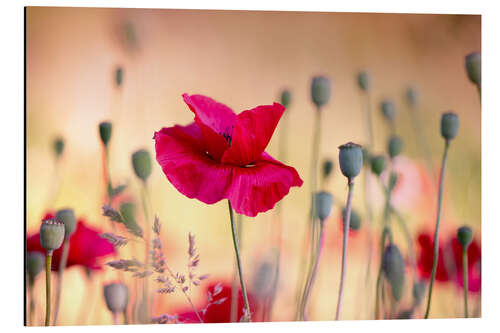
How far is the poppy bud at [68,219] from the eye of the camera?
1579mm

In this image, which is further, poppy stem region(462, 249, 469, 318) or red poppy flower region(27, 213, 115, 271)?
poppy stem region(462, 249, 469, 318)

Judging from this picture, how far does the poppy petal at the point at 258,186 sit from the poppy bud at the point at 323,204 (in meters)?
0.20

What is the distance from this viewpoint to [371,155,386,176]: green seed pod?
1697 mm

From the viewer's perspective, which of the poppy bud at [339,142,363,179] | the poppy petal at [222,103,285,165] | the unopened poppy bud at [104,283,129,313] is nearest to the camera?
the poppy petal at [222,103,285,165]

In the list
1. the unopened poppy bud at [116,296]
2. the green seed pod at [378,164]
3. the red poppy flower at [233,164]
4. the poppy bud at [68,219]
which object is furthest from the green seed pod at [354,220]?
the poppy bud at [68,219]

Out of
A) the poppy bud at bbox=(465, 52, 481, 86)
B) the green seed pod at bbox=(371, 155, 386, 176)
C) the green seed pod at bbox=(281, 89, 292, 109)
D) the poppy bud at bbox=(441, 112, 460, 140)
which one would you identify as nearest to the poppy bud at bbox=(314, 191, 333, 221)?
the green seed pod at bbox=(371, 155, 386, 176)

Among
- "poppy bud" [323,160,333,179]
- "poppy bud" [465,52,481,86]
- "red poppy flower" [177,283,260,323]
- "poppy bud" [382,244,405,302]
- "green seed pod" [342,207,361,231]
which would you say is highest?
"poppy bud" [465,52,481,86]

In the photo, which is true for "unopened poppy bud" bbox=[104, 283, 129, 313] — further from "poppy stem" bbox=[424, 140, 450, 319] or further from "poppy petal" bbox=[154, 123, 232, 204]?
"poppy stem" bbox=[424, 140, 450, 319]

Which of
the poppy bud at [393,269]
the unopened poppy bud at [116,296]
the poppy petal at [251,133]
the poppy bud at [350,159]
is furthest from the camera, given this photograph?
the poppy bud at [393,269]

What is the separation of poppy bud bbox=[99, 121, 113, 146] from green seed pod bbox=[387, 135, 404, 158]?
2.57 ft

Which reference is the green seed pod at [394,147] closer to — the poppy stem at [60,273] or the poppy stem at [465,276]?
the poppy stem at [465,276]
